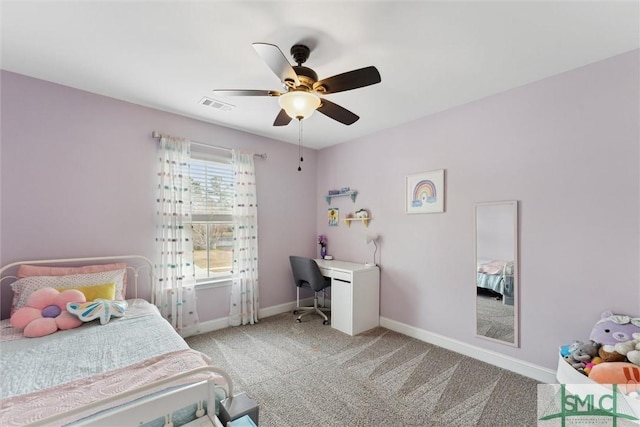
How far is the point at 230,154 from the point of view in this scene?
3.47m

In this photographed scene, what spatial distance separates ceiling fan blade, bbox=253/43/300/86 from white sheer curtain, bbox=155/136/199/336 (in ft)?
6.22

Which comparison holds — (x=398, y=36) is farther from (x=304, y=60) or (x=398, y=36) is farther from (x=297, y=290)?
(x=297, y=290)

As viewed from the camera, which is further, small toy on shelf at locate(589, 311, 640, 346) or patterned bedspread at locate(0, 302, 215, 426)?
small toy on shelf at locate(589, 311, 640, 346)

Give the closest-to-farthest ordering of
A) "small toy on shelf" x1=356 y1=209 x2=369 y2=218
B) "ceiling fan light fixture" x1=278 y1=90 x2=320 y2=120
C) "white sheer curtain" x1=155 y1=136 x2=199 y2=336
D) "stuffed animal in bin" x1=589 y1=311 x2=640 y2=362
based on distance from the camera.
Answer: "stuffed animal in bin" x1=589 y1=311 x2=640 y2=362 → "ceiling fan light fixture" x1=278 y1=90 x2=320 y2=120 → "white sheer curtain" x1=155 y1=136 x2=199 y2=336 → "small toy on shelf" x1=356 y1=209 x2=369 y2=218

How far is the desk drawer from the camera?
3.27 meters

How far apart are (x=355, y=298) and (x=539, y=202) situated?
2.02 metres

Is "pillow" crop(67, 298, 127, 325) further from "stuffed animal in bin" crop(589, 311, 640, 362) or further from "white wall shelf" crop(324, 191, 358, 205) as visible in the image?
"stuffed animal in bin" crop(589, 311, 640, 362)

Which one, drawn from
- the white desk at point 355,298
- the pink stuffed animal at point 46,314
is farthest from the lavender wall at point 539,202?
the pink stuffed animal at point 46,314

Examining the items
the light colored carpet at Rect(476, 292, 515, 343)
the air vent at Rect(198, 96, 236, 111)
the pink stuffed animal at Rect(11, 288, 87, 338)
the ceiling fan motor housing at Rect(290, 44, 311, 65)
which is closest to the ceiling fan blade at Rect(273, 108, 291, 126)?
the ceiling fan motor housing at Rect(290, 44, 311, 65)

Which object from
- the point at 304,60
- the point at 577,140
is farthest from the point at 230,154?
the point at 577,140

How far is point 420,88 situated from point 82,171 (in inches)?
125

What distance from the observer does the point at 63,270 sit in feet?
7.54

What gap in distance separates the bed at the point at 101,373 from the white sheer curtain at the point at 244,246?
120cm

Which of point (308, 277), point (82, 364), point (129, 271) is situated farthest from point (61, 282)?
point (308, 277)
